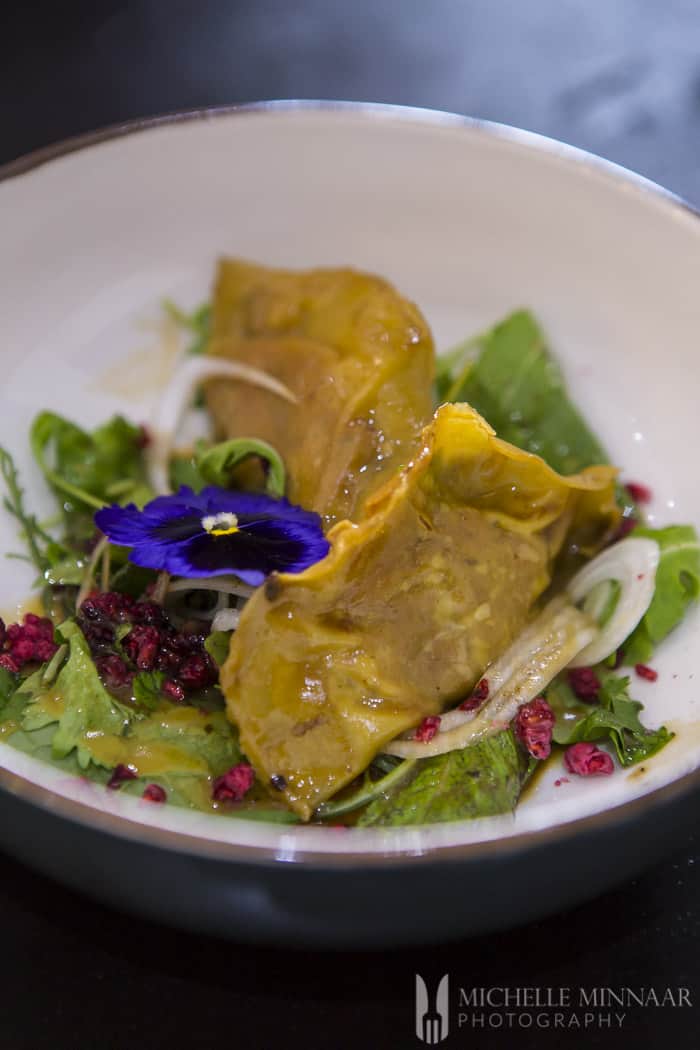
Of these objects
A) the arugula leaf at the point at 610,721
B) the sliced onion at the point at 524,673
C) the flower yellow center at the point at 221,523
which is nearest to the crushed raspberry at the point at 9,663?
the flower yellow center at the point at 221,523

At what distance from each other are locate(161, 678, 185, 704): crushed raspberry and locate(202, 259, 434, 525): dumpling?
56 centimetres

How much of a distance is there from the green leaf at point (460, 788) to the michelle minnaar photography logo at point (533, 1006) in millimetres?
334

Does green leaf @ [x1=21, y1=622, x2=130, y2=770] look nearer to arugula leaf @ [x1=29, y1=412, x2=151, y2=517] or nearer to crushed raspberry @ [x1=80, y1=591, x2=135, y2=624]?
crushed raspberry @ [x1=80, y1=591, x2=135, y2=624]

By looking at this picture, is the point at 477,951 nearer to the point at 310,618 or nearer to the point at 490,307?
the point at 310,618

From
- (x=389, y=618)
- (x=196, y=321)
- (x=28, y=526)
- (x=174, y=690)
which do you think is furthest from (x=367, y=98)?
(x=174, y=690)

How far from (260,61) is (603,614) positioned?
11.0ft

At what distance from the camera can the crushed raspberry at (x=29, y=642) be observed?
2.55 m

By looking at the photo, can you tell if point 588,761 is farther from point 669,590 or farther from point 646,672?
point 669,590

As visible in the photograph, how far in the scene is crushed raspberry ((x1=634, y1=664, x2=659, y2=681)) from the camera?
262 centimetres

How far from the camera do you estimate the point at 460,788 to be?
2.26 m

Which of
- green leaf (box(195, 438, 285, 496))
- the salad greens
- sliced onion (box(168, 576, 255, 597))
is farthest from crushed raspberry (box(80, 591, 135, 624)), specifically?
green leaf (box(195, 438, 285, 496))

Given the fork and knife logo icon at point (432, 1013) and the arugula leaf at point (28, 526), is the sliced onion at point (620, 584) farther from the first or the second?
the arugula leaf at point (28, 526)

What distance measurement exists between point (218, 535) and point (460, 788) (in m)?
0.81

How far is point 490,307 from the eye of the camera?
11.6 feet
